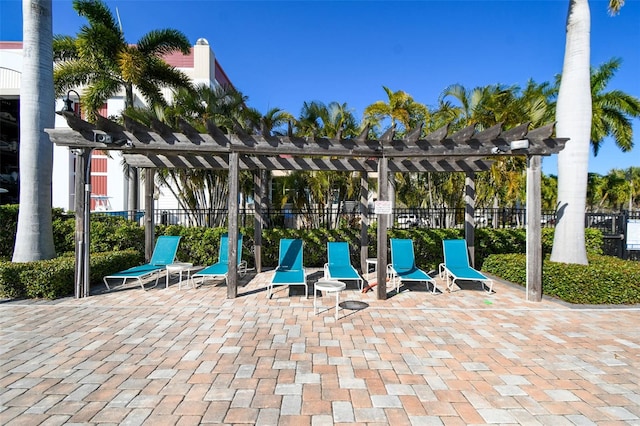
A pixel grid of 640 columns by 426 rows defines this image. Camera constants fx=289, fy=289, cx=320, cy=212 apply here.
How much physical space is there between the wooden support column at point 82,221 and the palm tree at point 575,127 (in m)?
10.3

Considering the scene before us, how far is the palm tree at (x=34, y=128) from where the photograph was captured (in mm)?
6359

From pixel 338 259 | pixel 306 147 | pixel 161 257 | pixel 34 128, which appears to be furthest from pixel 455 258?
pixel 34 128

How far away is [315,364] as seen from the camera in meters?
3.33

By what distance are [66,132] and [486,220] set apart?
581 inches

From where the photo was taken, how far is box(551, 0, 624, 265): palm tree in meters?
6.38

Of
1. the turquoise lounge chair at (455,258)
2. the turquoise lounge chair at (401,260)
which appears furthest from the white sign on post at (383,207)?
the turquoise lounge chair at (455,258)

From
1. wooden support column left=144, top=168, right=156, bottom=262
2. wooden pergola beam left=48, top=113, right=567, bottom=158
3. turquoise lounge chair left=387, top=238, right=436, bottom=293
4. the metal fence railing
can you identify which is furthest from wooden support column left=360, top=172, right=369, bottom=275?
wooden support column left=144, top=168, right=156, bottom=262

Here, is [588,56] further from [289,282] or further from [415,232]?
[289,282]

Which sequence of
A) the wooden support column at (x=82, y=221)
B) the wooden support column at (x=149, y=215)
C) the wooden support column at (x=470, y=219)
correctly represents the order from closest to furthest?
the wooden support column at (x=82, y=221) < the wooden support column at (x=470, y=219) < the wooden support column at (x=149, y=215)

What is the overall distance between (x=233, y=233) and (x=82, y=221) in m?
3.14

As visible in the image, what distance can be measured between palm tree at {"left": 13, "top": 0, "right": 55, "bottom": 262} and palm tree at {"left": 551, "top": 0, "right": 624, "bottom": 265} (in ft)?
38.2

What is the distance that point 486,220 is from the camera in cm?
1314

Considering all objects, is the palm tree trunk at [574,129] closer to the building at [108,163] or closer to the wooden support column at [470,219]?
the wooden support column at [470,219]

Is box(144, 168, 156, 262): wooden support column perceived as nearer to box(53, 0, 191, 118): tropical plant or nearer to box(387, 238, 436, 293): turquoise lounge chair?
box(53, 0, 191, 118): tropical plant
